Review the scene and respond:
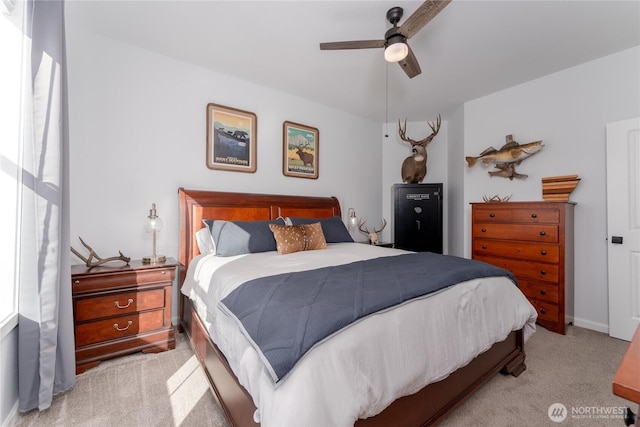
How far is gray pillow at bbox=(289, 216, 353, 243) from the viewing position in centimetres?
312

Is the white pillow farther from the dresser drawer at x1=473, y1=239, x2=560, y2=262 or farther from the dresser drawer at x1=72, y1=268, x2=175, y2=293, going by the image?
the dresser drawer at x1=473, y1=239, x2=560, y2=262

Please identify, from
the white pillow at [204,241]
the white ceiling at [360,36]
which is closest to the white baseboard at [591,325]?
the white ceiling at [360,36]

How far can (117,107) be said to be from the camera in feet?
8.20

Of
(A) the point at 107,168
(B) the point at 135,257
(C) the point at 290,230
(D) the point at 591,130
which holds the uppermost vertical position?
(D) the point at 591,130

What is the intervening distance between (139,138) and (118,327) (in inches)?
67.4

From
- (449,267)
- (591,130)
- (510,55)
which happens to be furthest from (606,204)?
(449,267)

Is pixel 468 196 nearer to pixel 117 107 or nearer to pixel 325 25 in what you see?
pixel 325 25

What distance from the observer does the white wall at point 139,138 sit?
92.7 inches

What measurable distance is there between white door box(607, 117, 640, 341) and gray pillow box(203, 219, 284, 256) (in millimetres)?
3409

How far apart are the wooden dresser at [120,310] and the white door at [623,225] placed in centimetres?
422

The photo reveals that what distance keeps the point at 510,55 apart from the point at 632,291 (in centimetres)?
259

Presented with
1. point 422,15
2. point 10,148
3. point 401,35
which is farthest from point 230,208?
point 422,15

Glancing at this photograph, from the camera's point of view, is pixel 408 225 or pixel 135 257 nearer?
pixel 135 257

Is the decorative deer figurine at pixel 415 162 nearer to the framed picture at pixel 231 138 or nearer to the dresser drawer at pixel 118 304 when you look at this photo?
the framed picture at pixel 231 138
